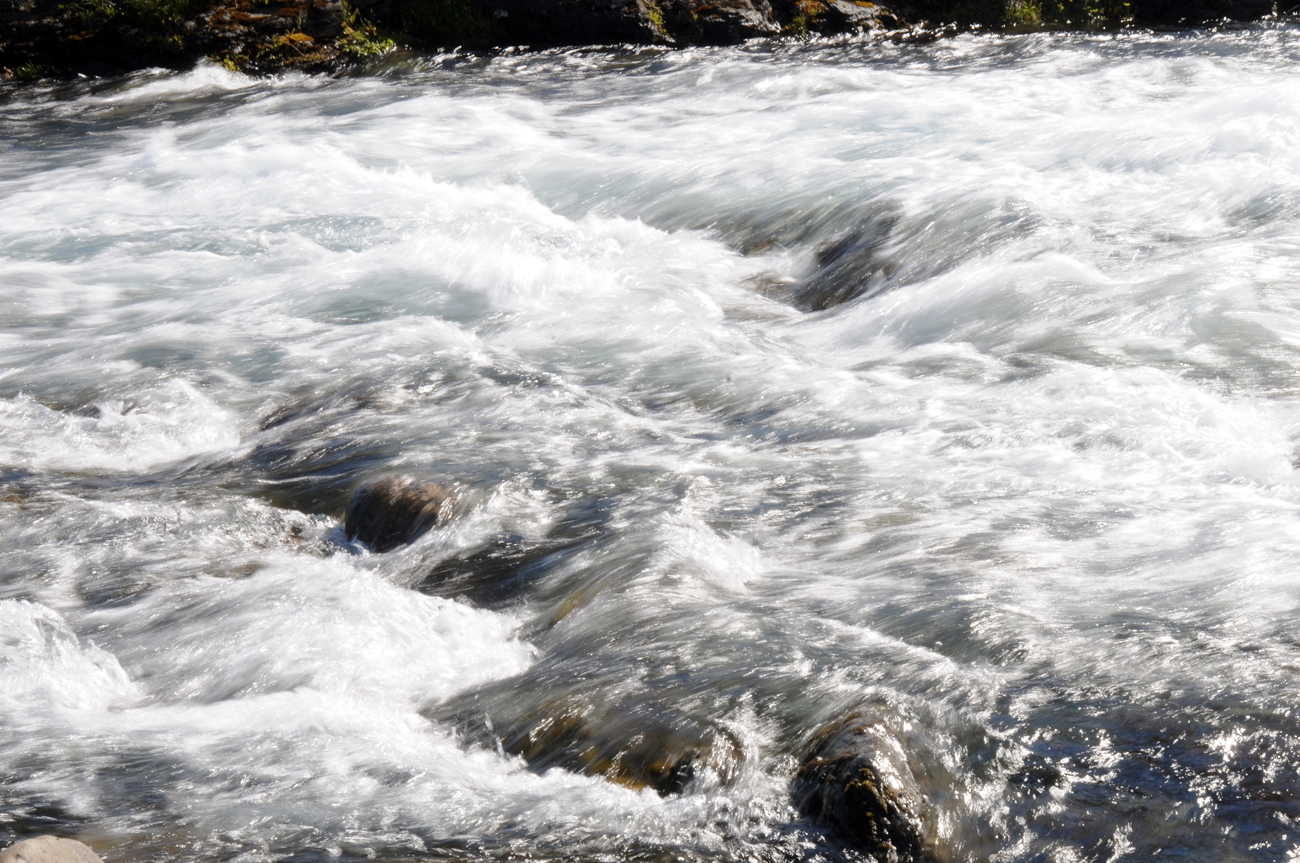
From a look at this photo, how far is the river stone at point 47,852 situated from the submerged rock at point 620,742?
1.06 meters

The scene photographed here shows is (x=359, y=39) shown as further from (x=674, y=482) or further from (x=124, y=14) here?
(x=674, y=482)

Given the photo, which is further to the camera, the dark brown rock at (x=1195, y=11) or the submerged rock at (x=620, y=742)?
the dark brown rock at (x=1195, y=11)

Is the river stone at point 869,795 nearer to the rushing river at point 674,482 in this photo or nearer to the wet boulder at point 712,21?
the rushing river at point 674,482

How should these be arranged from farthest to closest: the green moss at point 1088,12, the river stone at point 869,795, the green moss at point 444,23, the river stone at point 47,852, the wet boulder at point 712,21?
the green moss at point 444,23
the green moss at point 1088,12
the wet boulder at point 712,21
the river stone at point 869,795
the river stone at point 47,852

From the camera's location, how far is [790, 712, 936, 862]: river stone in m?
2.47

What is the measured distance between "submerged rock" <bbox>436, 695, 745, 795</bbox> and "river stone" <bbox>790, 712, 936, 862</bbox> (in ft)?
0.76

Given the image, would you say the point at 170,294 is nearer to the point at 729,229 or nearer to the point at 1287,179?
the point at 729,229

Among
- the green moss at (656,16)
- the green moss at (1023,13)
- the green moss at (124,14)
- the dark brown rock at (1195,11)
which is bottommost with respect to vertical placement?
the dark brown rock at (1195,11)

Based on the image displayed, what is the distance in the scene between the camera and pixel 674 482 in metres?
4.55

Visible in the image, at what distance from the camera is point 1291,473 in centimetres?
409

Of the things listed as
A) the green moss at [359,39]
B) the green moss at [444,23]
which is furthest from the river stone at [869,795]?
the green moss at [444,23]

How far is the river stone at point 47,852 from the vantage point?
2.11 meters

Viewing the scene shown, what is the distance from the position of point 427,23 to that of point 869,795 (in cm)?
1505

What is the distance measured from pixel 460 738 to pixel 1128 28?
1464cm
